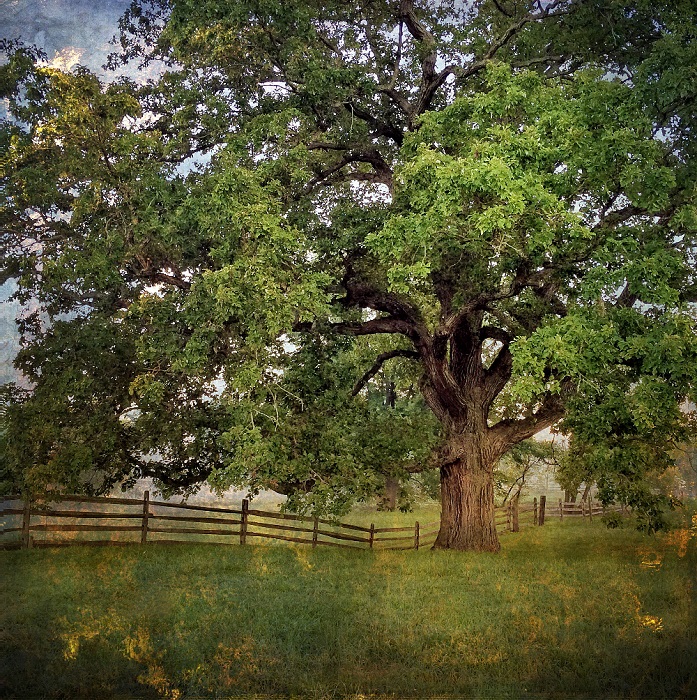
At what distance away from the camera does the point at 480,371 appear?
581 inches

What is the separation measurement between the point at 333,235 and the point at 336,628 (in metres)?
6.50

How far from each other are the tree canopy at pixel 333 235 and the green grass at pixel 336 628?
1644 mm

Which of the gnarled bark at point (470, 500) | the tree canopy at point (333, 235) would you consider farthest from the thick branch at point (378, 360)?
the gnarled bark at point (470, 500)

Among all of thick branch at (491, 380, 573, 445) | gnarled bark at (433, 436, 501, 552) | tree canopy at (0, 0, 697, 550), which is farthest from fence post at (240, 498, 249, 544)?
thick branch at (491, 380, 573, 445)

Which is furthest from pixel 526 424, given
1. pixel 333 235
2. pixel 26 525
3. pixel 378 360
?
pixel 26 525

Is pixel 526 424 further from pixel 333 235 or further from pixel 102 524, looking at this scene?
pixel 102 524

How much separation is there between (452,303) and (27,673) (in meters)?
8.62

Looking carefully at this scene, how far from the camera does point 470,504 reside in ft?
46.8

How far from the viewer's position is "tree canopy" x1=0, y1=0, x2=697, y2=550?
32.9 ft

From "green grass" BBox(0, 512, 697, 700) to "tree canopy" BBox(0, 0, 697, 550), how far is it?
1644 mm

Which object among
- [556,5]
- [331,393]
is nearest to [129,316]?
[331,393]

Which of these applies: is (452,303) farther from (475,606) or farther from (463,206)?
(475,606)

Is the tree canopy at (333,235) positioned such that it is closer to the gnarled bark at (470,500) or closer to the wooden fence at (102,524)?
the gnarled bark at (470,500)

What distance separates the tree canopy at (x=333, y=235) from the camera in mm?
10039
